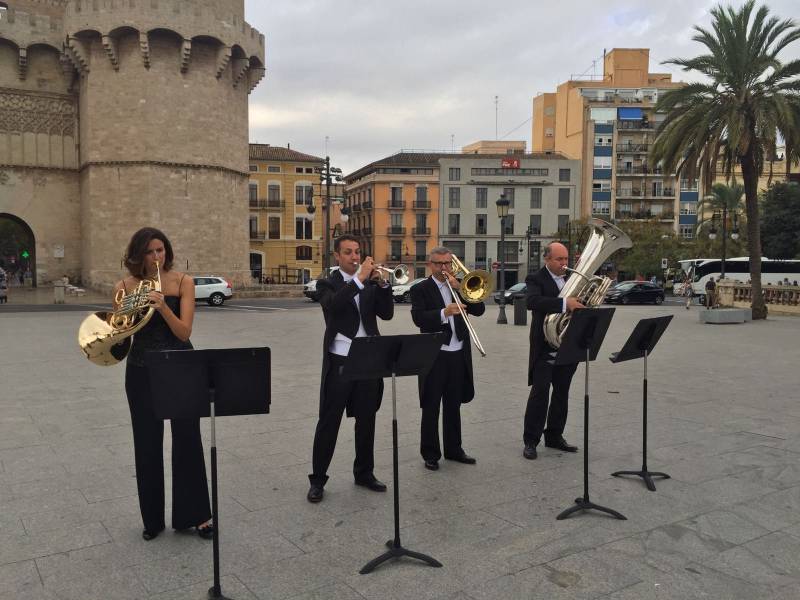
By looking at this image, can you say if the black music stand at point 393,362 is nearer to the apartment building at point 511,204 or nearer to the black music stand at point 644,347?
the black music stand at point 644,347

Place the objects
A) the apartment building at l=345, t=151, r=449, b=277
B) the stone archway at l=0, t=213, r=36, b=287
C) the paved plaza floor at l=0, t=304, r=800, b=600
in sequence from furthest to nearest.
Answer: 1. the apartment building at l=345, t=151, r=449, b=277
2. the stone archway at l=0, t=213, r=36, b=287
3. the paved plaza floor at l=0, t=304, r=800, b=600

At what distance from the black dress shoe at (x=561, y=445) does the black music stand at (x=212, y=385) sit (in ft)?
11.1

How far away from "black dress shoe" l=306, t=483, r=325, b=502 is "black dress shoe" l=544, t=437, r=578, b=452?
7.56 ft

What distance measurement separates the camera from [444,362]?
17.7 ft

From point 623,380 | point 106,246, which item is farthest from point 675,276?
point 623,380

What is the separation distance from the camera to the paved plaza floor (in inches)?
137

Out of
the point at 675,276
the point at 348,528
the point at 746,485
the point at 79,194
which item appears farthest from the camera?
the point at 675,276

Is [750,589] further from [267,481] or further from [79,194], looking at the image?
[79,194]

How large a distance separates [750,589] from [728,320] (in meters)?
18.5

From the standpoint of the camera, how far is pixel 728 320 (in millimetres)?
20000

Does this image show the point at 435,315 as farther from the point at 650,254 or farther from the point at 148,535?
the point at 650,254

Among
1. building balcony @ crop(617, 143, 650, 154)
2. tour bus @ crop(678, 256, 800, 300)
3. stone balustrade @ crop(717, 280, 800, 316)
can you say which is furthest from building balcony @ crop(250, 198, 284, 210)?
stone balustrade @ crop(717, 280, 800, 316)

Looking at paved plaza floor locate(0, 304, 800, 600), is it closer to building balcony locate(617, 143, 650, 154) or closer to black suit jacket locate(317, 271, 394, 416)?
black suit jacket locate(317, 271, 394, 416)

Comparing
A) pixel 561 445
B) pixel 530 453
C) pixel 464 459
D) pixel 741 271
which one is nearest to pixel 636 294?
pixel 741 271
